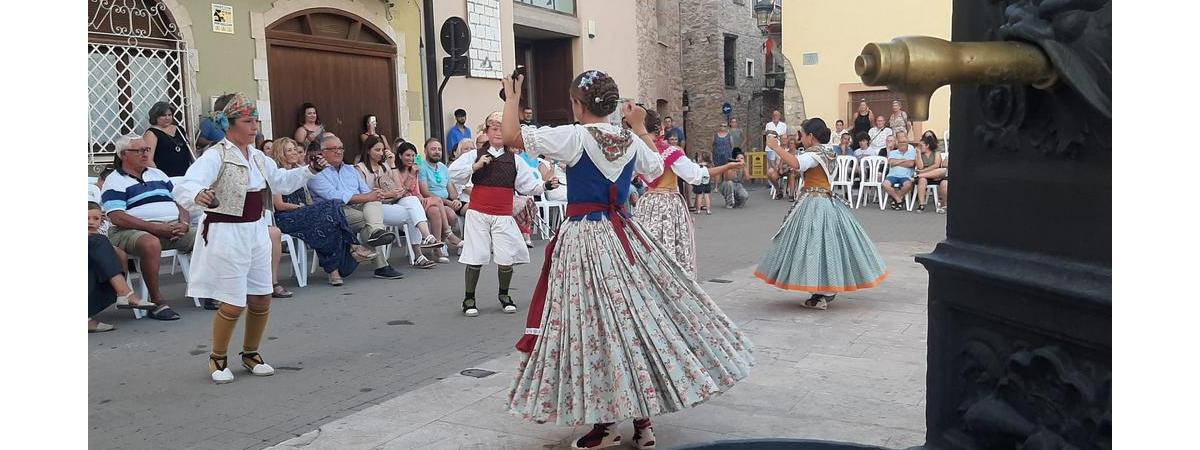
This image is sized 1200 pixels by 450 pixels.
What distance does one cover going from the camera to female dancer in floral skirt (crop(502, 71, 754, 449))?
3832mm

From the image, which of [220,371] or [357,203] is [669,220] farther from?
[357,203]

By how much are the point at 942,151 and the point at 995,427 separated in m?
17.1

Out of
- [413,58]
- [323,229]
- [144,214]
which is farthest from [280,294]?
[413,58]

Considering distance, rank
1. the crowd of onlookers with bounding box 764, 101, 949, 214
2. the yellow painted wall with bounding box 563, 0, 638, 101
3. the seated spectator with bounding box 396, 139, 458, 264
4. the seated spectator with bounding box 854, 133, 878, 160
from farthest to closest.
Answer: the yellow painted wall with bounding box 563, 0, 638, 101 → the seated spectator with bounding box 854, 133, 878, 160 → the crowd of onlookers with bounding box 764, 101, 949, 214 → the seated spectator with bounding box 396, 139, 458, 264

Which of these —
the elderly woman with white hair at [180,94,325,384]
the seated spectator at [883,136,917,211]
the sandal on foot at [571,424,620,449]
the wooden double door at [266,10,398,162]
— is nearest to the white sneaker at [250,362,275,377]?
the elderly woman with white hair at [180,94,325,384]

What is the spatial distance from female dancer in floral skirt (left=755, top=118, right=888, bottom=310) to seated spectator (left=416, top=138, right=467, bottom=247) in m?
4.51

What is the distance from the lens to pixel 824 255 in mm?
6980

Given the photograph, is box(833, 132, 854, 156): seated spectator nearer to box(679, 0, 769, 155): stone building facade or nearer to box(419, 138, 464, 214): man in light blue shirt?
box(679, 0, 769, 155): stone building facade

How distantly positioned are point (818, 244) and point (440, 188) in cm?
530

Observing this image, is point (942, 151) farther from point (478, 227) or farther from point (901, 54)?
point (901, 54)

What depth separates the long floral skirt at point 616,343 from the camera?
3.82 meters

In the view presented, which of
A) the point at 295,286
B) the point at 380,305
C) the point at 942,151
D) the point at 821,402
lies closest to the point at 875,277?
the point at 821,402

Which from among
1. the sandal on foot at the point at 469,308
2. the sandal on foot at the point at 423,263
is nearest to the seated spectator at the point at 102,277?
the sandal on foot at the point at 469,308

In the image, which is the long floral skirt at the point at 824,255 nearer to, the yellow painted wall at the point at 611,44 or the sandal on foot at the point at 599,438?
the sandal on foot at the point at 599,438
